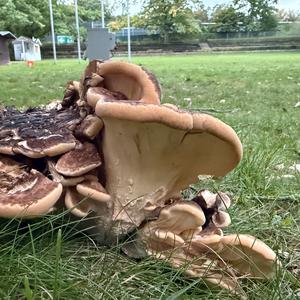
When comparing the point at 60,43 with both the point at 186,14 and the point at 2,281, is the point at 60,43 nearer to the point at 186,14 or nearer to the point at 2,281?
the point at 186,14

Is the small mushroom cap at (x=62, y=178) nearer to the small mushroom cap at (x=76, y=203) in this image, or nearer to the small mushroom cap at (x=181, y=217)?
the small mushroom cap at (x=76, y=203)

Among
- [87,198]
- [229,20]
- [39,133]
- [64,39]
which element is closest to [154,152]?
[87,198]

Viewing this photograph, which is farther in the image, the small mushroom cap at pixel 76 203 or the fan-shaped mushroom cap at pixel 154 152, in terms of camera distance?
the small mushroom cap at pixel 76 203

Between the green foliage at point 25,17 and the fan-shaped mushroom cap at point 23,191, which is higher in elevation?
the fan-shaped mushroom cap at point 23,191

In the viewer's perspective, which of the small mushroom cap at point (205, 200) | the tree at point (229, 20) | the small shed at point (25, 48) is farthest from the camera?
the tree at point (229, 20)

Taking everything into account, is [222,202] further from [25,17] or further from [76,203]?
[25,17]

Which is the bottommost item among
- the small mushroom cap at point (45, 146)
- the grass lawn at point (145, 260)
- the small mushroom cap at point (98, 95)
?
the grass lawn at point (145, 260)

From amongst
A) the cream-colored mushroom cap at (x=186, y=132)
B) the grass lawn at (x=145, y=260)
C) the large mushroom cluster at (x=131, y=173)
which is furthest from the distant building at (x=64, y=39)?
the cream-colored mushroom cap at (x=186, y=132)

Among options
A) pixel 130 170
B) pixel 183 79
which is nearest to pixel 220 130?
pixel 130 170
